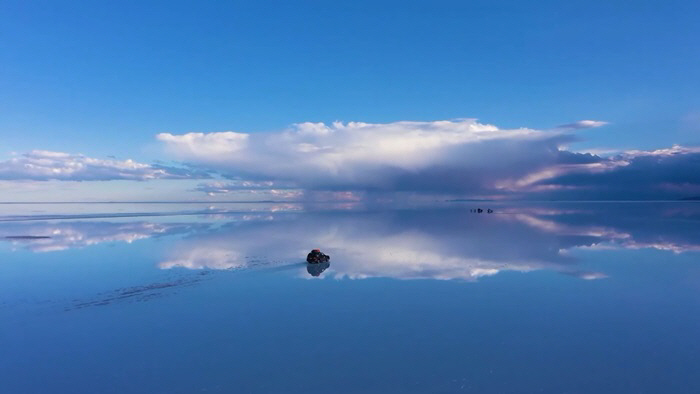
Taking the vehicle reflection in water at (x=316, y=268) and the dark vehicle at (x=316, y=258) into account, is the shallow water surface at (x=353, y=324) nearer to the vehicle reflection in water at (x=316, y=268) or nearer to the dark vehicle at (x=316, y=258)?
the vehicle reflection in water at (x=316, y=268)

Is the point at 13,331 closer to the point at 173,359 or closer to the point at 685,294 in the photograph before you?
the point at 173,359

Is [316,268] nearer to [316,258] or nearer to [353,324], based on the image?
[316,258]

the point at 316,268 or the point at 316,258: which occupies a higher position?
the point at 316,258

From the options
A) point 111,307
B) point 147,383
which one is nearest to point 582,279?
point 147,383

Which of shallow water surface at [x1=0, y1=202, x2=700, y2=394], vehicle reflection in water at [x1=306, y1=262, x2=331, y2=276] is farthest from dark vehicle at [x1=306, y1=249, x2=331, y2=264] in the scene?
shallow water surface at [x1=0, y1=202, x2=700, y2=394]

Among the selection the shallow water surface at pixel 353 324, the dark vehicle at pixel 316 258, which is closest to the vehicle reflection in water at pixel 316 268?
the shallow water surface at pixel 353 324

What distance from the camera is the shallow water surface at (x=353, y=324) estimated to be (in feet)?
30.6

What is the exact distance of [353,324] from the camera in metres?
13.0

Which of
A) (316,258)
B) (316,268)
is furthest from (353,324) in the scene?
(316,258)

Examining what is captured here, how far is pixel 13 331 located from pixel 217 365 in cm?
819

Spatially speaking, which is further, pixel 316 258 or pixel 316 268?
pixel 316 258

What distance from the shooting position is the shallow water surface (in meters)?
9.31

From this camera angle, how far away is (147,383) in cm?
930

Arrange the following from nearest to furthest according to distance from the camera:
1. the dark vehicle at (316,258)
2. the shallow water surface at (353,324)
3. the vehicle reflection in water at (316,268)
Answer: the shallow water surface at (353,324) < the vehicle reflection in water at (316,268) < the dark vehicle at (316,258)
